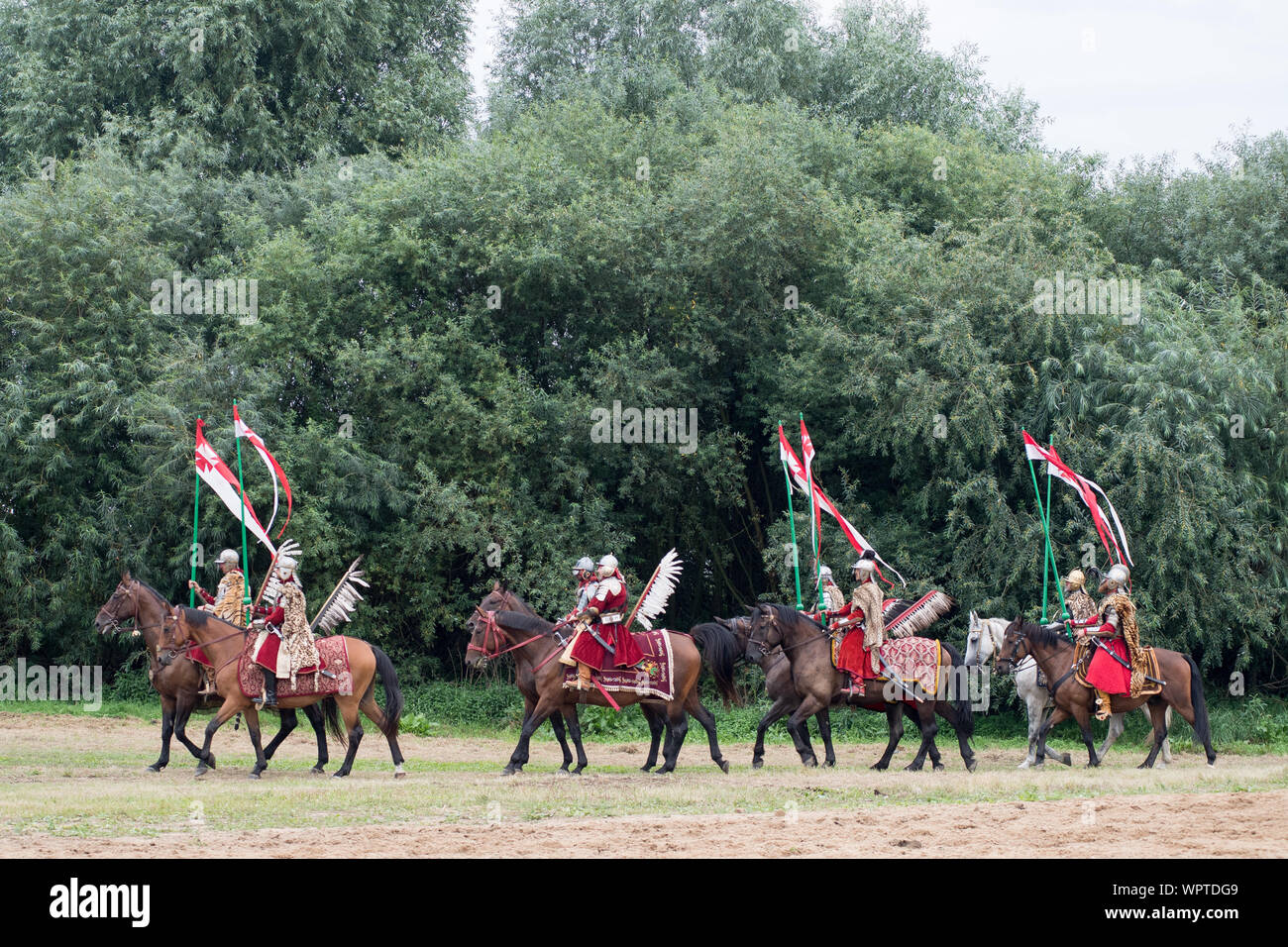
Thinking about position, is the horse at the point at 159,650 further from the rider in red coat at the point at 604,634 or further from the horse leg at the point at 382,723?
the rider in red coat at the point at 604,634

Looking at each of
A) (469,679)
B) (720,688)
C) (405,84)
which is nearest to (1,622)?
(469,679)

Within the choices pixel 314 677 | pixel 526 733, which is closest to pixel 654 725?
pixel 526 733

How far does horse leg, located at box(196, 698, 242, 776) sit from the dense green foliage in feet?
23.9

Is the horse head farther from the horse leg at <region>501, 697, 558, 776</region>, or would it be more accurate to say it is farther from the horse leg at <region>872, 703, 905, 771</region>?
the horse leg at <region>501, 697, 558, 776</region>

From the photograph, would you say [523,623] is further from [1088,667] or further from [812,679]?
[1088,667]

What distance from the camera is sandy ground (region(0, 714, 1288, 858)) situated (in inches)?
386

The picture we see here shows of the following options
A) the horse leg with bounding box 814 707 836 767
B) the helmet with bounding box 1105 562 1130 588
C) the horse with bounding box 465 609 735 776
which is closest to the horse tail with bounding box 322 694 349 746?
the horse with bounding box 465 609 735 776

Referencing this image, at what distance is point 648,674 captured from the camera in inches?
634

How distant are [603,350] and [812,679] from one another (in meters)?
10.7

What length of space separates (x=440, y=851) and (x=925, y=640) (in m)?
8.83

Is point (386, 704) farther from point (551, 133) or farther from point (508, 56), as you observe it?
point (508, 56)

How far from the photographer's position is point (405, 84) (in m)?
33.3

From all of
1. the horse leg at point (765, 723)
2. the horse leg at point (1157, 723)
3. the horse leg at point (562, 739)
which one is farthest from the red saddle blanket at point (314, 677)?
the horse leg at point (1157, 723)

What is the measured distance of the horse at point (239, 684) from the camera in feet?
50.9
